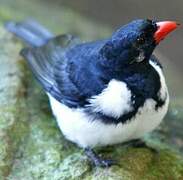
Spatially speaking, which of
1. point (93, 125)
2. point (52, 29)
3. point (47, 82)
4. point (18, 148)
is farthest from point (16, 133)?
point (52, 29)

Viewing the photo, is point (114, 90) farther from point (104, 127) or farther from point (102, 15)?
point (102, 15)

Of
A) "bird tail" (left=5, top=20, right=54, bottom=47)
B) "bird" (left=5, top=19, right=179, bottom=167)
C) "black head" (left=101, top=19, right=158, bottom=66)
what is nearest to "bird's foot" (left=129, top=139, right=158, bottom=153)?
"bird" (left=5, top=19, right=179, bottom=167)

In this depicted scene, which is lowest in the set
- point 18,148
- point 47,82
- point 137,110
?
point 18,148

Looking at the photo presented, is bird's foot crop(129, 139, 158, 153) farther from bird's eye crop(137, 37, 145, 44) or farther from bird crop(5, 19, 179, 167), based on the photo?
bird's eye crop(137, 37, 145, 44)

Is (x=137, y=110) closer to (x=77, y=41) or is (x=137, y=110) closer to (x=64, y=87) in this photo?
(x=64, y=87)

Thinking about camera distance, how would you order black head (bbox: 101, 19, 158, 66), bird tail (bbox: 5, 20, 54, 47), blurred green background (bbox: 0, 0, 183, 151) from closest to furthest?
black head (bbox: 101, 19, 158, 66), bird tail (bbox: 5, 20, 54, 47), blurred green background (bbox: 0, 0, 183, 151)

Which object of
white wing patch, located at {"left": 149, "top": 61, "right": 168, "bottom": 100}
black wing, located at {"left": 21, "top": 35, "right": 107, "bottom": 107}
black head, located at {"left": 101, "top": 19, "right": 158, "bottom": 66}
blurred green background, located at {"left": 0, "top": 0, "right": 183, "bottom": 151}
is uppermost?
black head, located at {"left": 101, "top": 19, "right": 158, "bottom": 66}
